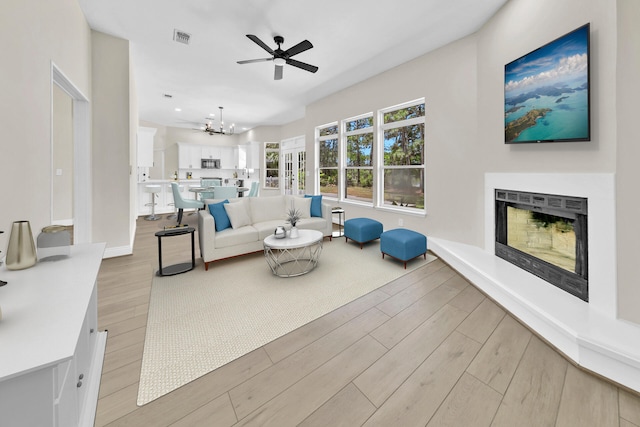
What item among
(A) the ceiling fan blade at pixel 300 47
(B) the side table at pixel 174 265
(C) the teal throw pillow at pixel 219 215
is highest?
(A) the ceiling fan blade at pixel 300 47

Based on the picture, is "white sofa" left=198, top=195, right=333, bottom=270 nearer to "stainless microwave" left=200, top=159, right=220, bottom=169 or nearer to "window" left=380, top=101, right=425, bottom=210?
"window" left=380, top=101, right=425, bottom=210

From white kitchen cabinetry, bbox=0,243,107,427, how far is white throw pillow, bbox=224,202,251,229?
2282mm

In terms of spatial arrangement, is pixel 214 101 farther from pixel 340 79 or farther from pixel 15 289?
pixel 15 289

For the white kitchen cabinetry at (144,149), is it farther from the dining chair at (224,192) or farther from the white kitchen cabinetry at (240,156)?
the white kitchen cabinetry at (240,156)

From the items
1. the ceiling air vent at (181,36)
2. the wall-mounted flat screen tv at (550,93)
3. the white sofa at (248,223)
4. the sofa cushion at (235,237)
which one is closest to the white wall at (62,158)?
the ceiling air vent at (181,36)

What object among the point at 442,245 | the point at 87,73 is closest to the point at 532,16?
the point at 442,245

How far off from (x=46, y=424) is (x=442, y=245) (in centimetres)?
399

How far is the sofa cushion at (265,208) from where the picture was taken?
4406 millimetres

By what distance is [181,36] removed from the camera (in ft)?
12.0

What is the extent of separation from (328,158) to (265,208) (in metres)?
2.70

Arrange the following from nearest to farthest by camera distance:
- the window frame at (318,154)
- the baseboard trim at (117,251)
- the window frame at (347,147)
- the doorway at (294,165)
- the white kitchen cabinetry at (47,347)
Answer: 1. the white kitchen cabinetry at (47,347)
2. the baseboard trim at (117,251)
3. the window frame at (347,147)
4. the window frame at (318,154)
5. the doorway at (294,165)

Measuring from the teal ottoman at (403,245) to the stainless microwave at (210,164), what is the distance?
28.6 feet

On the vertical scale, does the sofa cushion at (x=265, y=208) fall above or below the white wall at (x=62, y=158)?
below

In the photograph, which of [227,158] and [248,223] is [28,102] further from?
[227,158]
